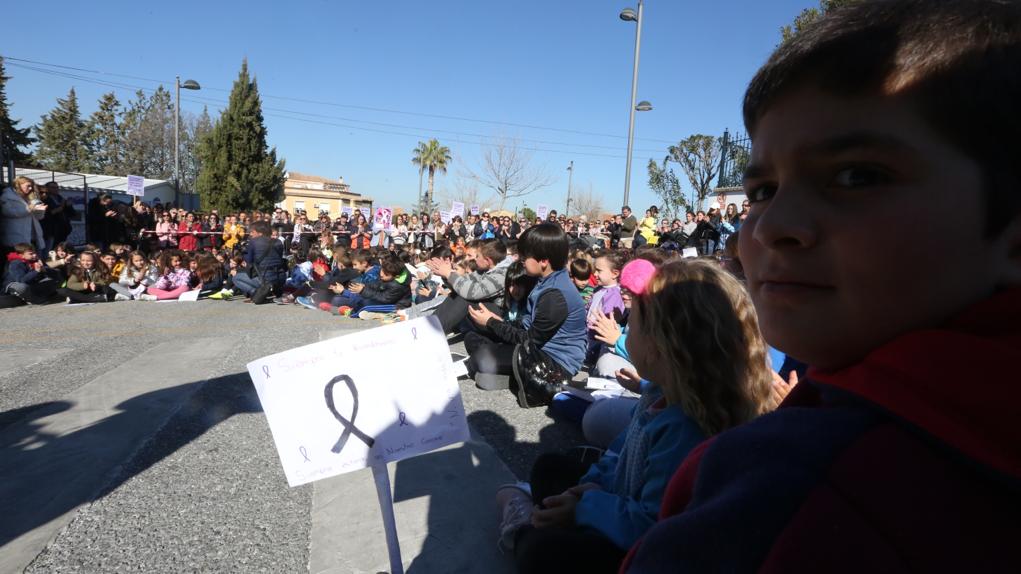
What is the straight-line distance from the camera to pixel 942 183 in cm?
55

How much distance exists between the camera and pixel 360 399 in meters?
1.94

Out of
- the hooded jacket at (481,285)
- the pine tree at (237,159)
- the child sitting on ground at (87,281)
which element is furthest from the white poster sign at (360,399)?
the pine tree at (237,159)

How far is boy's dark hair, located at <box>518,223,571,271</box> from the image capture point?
15.4ft

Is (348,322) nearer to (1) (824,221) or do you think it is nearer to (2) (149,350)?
(2) (149,350)

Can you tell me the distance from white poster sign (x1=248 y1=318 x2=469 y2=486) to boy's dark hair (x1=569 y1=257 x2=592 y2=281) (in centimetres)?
504

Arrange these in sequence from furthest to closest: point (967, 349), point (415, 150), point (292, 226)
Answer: point (415, 150)
point (292, 226)
point (967, 349)

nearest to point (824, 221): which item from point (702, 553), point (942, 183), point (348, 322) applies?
point (942, 183)

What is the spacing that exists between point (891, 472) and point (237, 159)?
38480 millimetres

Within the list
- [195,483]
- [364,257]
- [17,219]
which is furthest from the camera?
[364,257]

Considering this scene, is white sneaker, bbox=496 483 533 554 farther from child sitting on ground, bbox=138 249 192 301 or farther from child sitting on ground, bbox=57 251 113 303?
child sitting on ground, bbox=138 249 192 301

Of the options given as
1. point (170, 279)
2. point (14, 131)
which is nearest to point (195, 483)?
point (170, 279)

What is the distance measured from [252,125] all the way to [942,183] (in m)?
39.3

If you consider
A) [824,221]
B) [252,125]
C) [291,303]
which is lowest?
[291,303]

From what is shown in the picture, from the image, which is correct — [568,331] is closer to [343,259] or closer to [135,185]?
[343,259]
